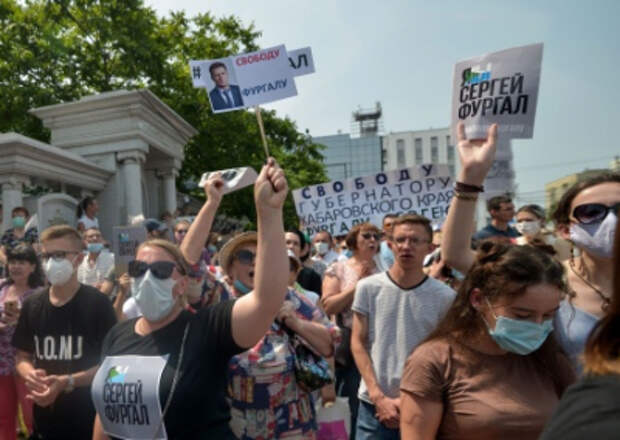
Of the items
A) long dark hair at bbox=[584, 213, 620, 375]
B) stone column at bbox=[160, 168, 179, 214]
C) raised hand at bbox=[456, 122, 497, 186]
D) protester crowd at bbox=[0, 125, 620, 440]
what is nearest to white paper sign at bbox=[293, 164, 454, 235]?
protester crowd at bbox=[0, 125, 620, 440]

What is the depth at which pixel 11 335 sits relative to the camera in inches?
168

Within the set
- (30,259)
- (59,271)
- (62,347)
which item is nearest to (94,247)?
(30,259)

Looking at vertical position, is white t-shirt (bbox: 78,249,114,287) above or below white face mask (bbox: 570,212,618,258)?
below

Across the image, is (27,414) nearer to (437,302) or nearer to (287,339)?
(287,339)

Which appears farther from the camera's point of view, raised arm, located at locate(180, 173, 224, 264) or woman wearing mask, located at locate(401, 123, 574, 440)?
raised arm, located at locate(180, 173, 224, 264)

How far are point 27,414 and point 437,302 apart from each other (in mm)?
3029

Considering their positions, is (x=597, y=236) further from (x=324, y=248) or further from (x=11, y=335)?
(x=324, y=248)

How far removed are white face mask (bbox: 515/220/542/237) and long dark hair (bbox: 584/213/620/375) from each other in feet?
16.5

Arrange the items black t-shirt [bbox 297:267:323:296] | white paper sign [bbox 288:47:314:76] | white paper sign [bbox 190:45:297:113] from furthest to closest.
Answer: black t-shirt [bbox 297:267:323:296] → white paper sign [bbox 288:47:314:76] → white paper sign [bbox 190:45:297:113]

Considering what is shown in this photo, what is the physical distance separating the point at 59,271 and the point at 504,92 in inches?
115

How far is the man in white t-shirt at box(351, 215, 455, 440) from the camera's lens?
343 centimetres

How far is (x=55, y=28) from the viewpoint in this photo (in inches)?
819

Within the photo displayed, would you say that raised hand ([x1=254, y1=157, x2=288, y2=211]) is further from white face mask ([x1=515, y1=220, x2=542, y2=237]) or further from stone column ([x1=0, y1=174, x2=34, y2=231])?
stone column ([x1=0, y1=174, x2=34, y2=231])

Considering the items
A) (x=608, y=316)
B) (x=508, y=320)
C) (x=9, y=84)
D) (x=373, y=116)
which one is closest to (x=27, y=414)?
(x=508, y=320)
